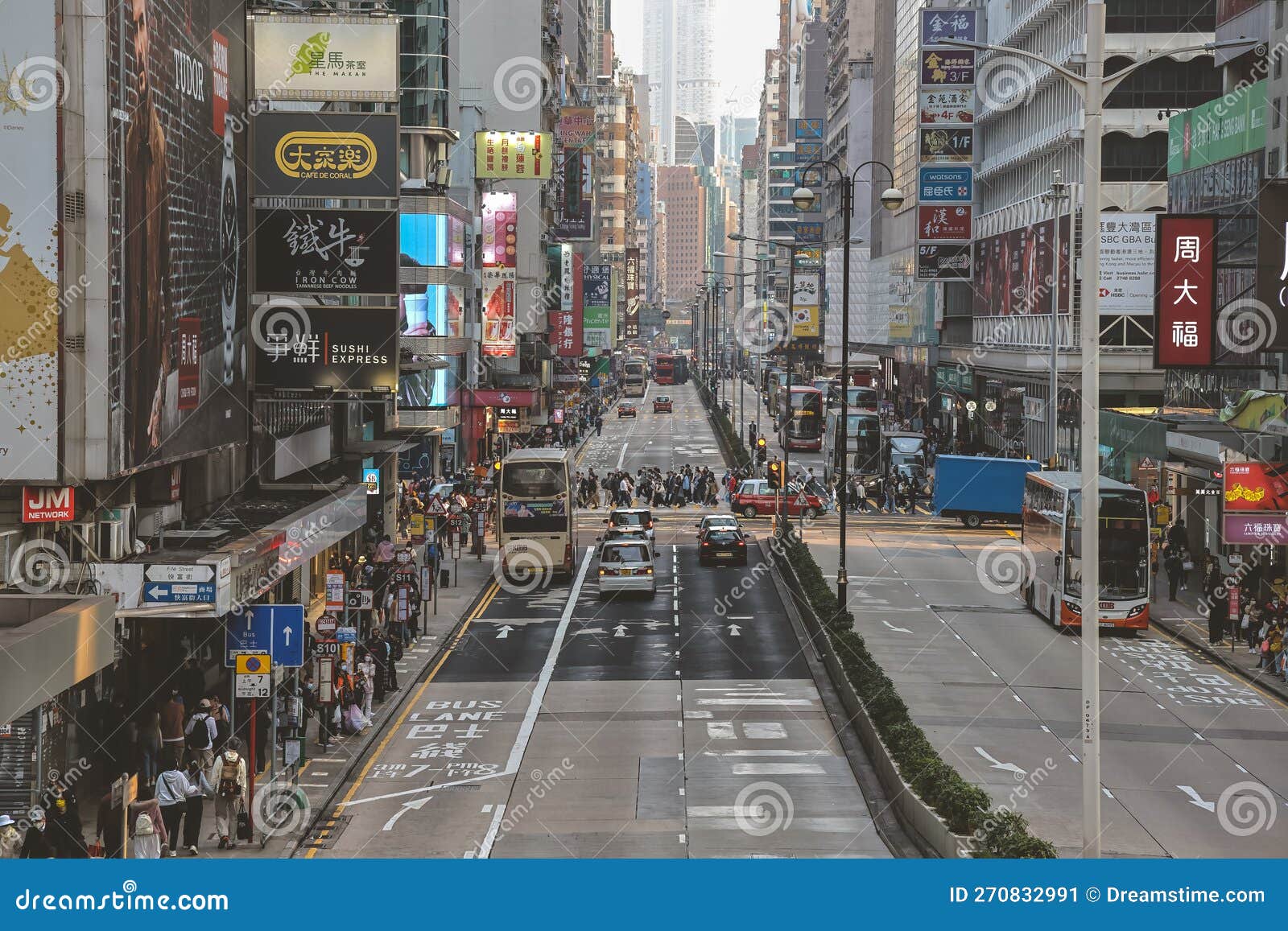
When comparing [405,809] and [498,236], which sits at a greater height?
[498,236]

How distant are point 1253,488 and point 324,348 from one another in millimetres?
19600

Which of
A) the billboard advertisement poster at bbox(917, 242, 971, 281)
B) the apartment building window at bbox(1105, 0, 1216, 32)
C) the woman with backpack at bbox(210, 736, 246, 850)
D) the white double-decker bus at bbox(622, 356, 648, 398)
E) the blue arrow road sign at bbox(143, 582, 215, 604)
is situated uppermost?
the apartment building window at bbox(1105, 0, 1216, 32)

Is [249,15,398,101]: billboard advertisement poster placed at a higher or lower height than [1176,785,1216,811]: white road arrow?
higher

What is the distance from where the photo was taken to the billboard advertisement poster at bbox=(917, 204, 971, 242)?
89.1m

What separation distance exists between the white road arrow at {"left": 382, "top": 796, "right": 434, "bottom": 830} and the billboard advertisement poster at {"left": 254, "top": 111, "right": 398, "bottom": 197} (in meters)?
14.1

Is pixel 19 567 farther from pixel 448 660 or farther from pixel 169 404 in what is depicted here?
pixel 448 660

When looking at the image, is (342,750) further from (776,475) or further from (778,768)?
(776,475)

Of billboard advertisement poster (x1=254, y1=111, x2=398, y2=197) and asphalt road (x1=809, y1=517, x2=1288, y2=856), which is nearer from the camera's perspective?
asphalt road (x1=809, y1=517, x2=1288, y2=856)

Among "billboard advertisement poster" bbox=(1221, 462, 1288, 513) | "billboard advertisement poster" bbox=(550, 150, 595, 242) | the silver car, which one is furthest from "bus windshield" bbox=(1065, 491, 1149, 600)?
"billboard advertisement poster" bbox=(550, 150, 595, 242)

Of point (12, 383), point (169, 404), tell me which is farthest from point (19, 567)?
point (169, 404)

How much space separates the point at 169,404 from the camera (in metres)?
27.2

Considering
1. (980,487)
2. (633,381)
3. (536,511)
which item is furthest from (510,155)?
(633,381)

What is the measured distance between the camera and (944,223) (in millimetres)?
89375

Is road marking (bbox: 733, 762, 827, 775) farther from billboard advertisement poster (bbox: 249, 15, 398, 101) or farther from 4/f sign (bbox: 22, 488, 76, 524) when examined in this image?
billboard advertisement poster (bbox: 249, 15, 398, 101)
